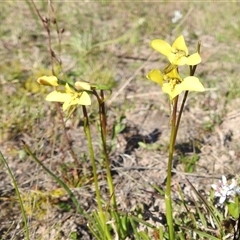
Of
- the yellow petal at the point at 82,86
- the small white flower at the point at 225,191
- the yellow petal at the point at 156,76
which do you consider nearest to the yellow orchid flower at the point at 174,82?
the yellow petal at the point at 156,76

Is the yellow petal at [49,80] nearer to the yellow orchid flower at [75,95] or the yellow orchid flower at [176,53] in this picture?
the yellow orchid flower at [75,95]

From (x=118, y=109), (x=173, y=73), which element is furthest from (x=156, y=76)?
(x=118, y=109)

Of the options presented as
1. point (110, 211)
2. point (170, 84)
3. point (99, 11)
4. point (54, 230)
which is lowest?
point (54, 230)

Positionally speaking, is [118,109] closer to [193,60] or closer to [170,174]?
[170,174]

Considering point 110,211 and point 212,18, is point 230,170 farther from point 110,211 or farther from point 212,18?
point 212,18

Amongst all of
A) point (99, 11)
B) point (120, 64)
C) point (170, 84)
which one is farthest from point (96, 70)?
point (170, 84)

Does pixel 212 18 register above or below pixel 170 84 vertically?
below

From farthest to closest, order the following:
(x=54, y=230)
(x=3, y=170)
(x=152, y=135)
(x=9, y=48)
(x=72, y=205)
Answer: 1. (x=9, y=48)
2. (x=152, y=135)
3. (x=3, y=170)
4. (x=72, y=205)
5. (x=54, y=230)

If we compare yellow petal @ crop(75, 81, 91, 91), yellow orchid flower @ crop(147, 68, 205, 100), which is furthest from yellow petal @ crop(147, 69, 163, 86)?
yellow petal @ crop(75, 81, 91, 91)
